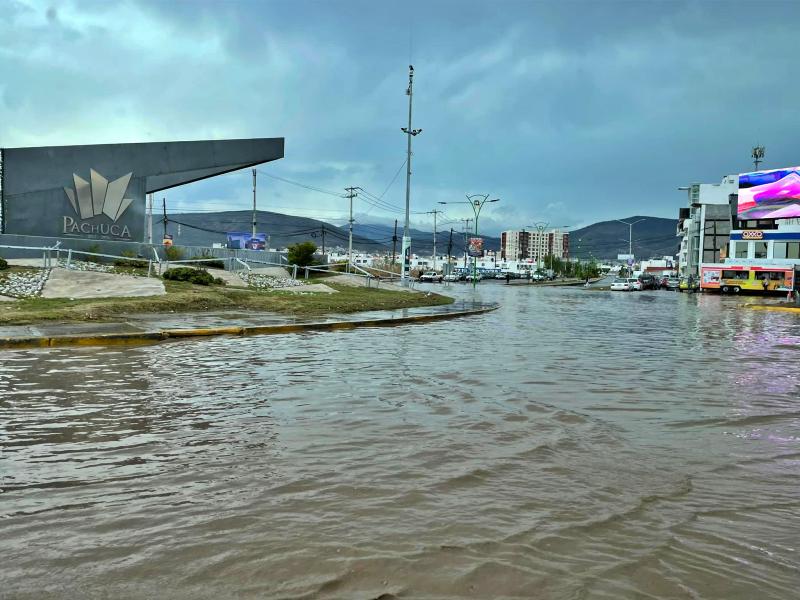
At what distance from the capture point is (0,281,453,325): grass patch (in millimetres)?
15705

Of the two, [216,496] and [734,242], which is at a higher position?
[734,242]

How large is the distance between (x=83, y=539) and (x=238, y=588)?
113cm

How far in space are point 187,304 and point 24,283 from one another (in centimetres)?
546

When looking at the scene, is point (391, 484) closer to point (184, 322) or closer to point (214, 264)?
point (184, 322)

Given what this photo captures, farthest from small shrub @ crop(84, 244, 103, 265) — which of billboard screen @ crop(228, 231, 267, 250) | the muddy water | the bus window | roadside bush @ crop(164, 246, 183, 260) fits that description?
the bus window

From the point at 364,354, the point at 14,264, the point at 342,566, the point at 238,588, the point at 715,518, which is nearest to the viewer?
the point at 238,588

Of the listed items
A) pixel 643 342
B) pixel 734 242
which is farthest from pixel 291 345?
pixel 734 242

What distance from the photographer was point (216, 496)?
4.41 metres

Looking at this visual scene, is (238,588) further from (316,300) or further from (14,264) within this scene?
(14,264)

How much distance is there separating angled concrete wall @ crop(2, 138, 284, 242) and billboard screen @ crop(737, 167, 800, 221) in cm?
6780

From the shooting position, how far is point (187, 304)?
20125mm

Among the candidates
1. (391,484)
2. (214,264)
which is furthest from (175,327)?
(214,264)

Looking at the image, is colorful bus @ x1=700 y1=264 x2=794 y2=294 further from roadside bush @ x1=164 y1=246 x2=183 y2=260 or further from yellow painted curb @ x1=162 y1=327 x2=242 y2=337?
yellow painted curb @ x1=162 y1=327 x2=242 y2=337

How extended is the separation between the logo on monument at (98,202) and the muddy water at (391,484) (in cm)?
2605
